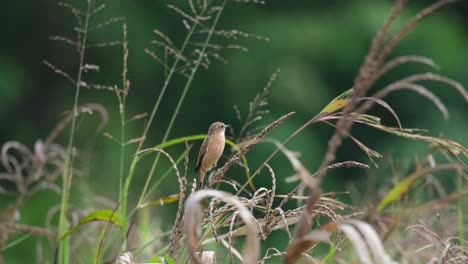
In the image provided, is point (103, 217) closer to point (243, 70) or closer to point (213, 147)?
point (213, 147)

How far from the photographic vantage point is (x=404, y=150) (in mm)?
13258

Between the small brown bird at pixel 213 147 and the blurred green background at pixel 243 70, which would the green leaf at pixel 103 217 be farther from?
the blurred green background at pixel 243 70

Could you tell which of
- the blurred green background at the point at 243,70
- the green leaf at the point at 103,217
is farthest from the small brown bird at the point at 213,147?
the blurred green background at the point at 243,70

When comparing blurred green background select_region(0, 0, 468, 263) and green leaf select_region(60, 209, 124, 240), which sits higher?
green leaf select_region(60, 209, 124, 240)

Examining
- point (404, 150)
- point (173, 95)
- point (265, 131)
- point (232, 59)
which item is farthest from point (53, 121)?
point (265, 131)

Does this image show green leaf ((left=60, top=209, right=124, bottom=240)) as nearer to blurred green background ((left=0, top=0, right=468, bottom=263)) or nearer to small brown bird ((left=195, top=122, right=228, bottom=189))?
small brown bird ((left=195, top=122, right=228, bottom=189))

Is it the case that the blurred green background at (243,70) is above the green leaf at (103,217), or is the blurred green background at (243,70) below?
below

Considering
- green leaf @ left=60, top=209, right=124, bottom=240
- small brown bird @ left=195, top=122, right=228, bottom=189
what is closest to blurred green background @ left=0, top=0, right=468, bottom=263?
small brown bird @ left=195, top=122, right=228, bottom=189

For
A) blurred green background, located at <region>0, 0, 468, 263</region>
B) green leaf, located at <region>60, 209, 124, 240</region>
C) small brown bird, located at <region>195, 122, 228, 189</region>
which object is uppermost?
green leaf, located at <region>60, 209, 124, 240</region>

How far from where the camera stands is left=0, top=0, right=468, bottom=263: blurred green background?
Result: 45.2 ft

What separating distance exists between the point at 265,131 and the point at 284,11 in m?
13.9

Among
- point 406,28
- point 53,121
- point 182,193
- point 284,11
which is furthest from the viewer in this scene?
point 284,11

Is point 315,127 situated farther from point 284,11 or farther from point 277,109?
point 284,11

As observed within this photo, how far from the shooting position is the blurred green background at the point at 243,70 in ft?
45.2
